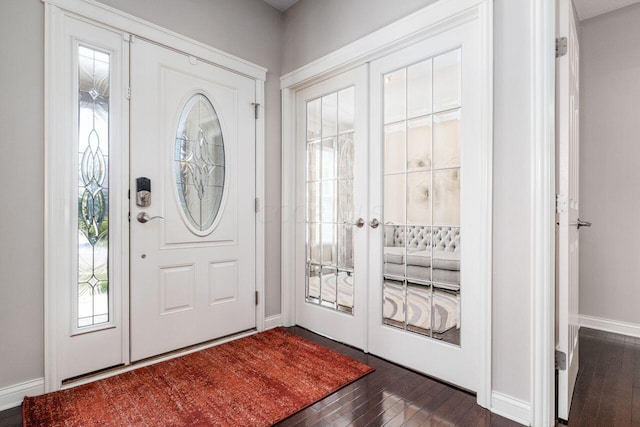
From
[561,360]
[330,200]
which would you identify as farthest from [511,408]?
[330,200]

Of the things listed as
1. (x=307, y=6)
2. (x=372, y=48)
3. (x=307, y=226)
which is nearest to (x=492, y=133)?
(x=372, y=48)

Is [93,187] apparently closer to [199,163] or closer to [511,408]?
[199,163]

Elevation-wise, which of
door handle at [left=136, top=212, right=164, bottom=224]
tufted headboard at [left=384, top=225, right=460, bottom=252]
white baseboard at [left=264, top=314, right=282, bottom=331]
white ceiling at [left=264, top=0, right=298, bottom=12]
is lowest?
white baseboard at [left=264, top=314, right=282, bottom=331]

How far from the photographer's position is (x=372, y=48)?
235 centimetres

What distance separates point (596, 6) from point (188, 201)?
390 centimetres

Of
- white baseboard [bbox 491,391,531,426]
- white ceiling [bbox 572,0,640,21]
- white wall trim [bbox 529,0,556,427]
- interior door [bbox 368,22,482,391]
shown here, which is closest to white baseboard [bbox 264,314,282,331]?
interior door [bbox 368,22,482,391]

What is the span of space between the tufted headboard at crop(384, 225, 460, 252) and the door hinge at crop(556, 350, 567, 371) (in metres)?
0.71

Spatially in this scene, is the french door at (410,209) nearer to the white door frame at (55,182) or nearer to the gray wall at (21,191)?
the white door frame at (55,182)

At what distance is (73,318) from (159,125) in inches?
53.1

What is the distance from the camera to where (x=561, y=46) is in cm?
166

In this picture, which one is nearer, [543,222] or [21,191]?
[543,222]

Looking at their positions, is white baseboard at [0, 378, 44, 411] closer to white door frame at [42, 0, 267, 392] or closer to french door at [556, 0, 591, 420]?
white door frame at [42, 0, 267, 392]

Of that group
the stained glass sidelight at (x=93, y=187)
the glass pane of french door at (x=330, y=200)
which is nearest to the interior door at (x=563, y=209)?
the glass pane of french door at (x=330, y=200)

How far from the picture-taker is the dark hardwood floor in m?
1.65
